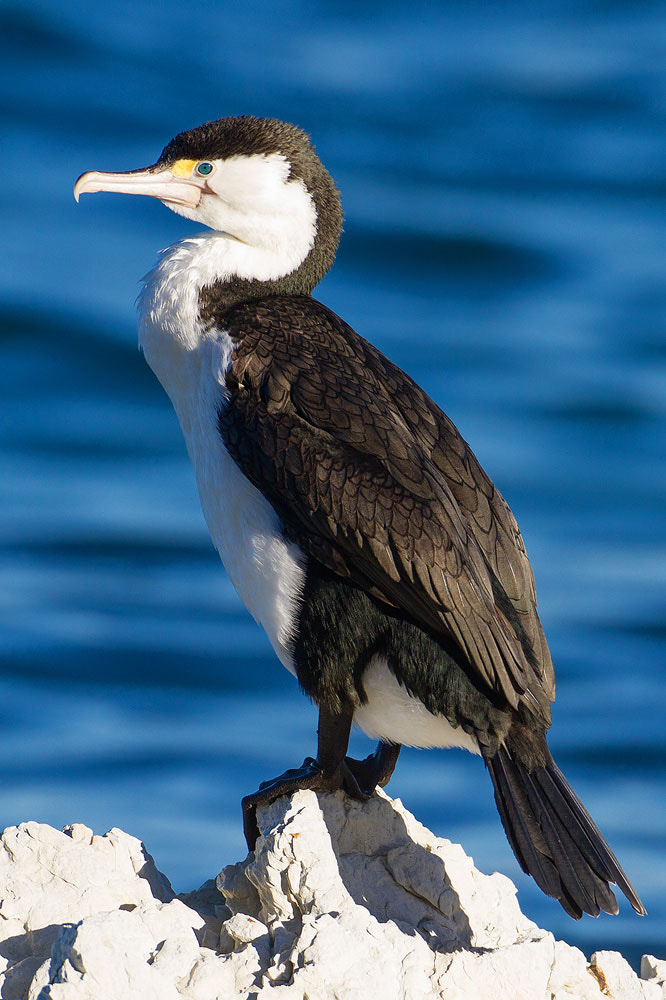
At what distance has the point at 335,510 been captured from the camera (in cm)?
412

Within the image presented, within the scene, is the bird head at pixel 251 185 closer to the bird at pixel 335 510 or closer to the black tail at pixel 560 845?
the bird at pixel 335 510

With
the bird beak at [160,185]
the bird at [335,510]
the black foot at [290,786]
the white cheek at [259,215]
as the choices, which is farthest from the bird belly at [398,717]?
the bird beak at [160,185]

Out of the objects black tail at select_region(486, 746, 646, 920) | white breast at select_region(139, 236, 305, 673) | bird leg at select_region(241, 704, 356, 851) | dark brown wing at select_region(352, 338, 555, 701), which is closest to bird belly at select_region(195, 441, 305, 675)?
white breast at select_region(139, 236, 305, 673)

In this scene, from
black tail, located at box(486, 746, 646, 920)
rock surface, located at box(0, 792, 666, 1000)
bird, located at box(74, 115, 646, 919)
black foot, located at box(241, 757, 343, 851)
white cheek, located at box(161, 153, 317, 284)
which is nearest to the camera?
→ rock surface, located at box(0, 792, 666, 1000)

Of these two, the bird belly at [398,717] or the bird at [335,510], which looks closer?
the bird at [335,510]

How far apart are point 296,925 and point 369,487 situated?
1194 mm

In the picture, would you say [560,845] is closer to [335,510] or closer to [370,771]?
[370,771]

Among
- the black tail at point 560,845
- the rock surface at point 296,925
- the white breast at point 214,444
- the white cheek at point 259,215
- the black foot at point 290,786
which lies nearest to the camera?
the rock surface at point 296,925

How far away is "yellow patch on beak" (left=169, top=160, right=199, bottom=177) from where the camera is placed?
4699 mm

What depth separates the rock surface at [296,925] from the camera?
317 cm

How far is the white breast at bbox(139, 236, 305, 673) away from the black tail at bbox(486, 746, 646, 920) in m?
0.86

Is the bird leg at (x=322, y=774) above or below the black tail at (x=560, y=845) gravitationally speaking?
above

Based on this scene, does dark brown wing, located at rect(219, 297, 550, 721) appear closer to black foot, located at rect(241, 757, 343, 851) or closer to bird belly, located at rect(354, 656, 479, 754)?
bird belly, located at rect(354, 656, 479, 754)

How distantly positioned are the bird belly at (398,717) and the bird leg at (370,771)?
8cm
